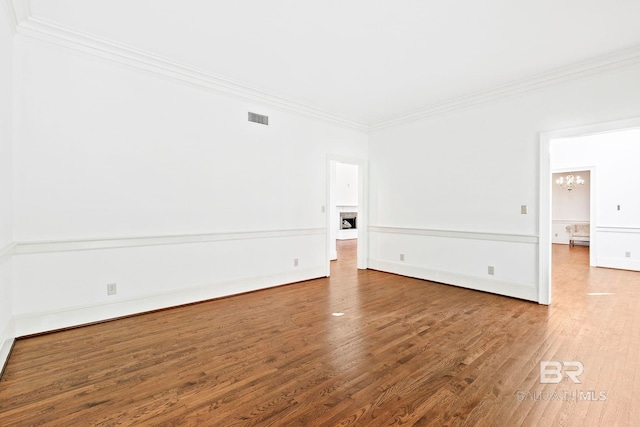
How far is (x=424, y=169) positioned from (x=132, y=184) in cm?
446

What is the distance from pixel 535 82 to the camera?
4035 mm

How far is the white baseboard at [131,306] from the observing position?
2.93m

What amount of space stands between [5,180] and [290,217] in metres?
3.32

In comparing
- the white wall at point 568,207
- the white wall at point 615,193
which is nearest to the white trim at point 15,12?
the white wall at point 615,193

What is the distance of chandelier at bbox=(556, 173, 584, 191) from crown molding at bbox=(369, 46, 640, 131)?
24.3ft

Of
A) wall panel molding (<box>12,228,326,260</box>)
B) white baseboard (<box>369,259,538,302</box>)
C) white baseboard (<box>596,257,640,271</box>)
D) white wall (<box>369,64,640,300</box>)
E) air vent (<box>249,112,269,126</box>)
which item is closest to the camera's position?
wall panel molding (<box>12,228,326,260</box>)

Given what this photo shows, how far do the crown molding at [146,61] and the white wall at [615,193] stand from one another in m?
6.29

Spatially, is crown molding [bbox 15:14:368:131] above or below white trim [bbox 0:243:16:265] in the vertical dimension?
above

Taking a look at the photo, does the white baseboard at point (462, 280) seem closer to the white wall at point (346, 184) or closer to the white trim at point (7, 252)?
the white trim at point (7, 252)

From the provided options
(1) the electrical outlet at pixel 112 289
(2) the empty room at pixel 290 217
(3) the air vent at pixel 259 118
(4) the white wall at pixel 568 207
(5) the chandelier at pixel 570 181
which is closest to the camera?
(2) the empty room at pixel 290 217

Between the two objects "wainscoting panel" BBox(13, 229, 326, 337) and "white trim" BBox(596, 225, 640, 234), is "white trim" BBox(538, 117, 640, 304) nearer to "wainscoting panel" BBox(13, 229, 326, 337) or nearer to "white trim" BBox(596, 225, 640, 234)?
"wainscoting panel" BBox(13, 229, 326, 337)

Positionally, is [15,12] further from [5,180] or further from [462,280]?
[462,280]

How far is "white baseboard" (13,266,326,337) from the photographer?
2.93 meters

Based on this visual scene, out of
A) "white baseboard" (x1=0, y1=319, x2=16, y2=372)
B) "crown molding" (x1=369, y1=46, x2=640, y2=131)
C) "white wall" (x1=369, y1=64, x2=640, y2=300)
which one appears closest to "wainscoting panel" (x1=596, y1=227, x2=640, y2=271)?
"white wall" (x1=369, y1=64, x2=640, y2=300)
